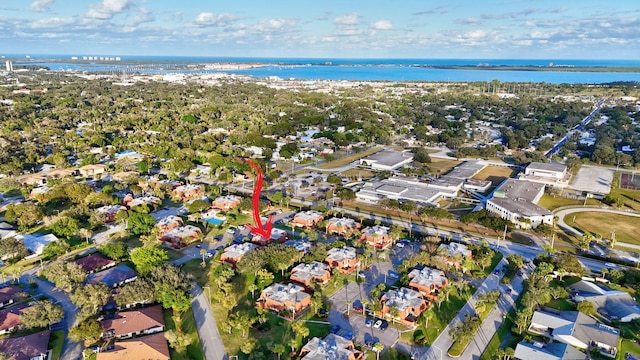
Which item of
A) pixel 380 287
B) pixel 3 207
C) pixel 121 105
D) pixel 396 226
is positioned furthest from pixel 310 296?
pixel 121 105

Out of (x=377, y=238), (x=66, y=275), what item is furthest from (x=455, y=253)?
(x=66, y=275)

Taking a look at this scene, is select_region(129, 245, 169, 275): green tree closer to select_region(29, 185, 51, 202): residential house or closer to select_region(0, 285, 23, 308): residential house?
select_region(0, 285, 23, 308): residential house

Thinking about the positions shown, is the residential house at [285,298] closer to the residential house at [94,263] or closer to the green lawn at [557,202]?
the residential house at [94,263]

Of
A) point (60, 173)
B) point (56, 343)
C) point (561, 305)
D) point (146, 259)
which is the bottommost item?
point (56, 343)

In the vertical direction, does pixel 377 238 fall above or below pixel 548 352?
above

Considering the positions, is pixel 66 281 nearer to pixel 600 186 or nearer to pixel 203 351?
pixel 203 351

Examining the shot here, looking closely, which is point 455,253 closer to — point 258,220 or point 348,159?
point 258,220

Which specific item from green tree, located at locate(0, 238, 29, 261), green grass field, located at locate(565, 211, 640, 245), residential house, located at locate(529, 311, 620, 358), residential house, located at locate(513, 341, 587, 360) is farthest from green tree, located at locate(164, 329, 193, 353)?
green grass field, located at locate(565, 211, 640, 245)
